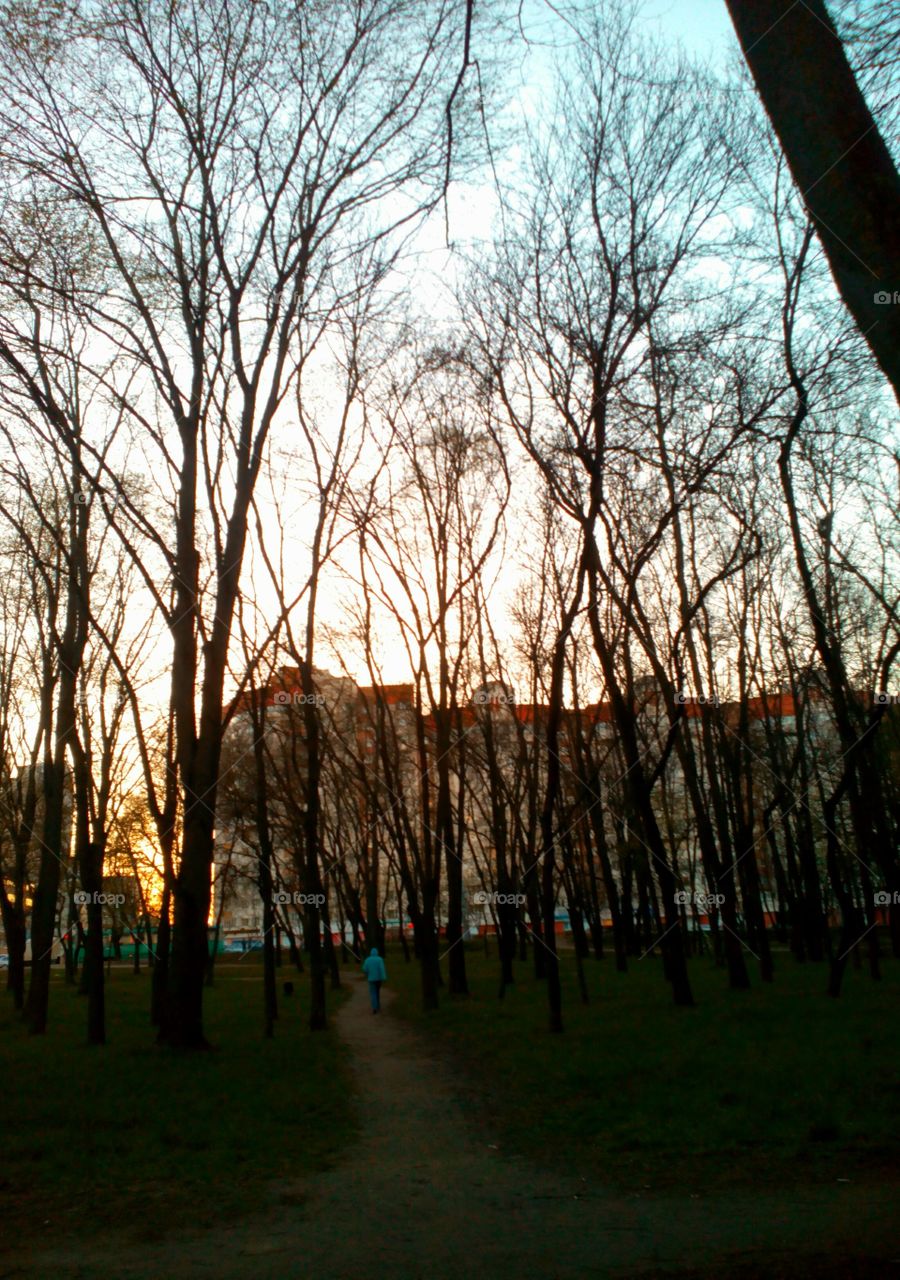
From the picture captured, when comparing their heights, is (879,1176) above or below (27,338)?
below

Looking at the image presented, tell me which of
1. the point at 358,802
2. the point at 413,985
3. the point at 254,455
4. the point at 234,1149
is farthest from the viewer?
the point at 358,802

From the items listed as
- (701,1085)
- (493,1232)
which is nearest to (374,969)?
(701,1085)

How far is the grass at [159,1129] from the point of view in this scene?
6906mm

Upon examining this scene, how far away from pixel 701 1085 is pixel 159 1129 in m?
5.25

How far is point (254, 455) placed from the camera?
644 inches

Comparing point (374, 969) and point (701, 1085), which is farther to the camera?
point (374, 969)

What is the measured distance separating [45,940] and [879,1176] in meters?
19.1

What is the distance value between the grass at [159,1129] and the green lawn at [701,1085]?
6.22ft

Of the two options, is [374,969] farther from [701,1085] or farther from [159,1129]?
[159,1129]

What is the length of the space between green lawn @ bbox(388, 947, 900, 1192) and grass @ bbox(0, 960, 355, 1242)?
1.89m

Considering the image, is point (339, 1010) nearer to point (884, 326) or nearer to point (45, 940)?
point (45, 940)

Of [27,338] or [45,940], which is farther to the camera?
[45,940]

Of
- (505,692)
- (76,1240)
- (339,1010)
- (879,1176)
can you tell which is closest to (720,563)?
(505,692)

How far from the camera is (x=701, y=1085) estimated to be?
1046cm
